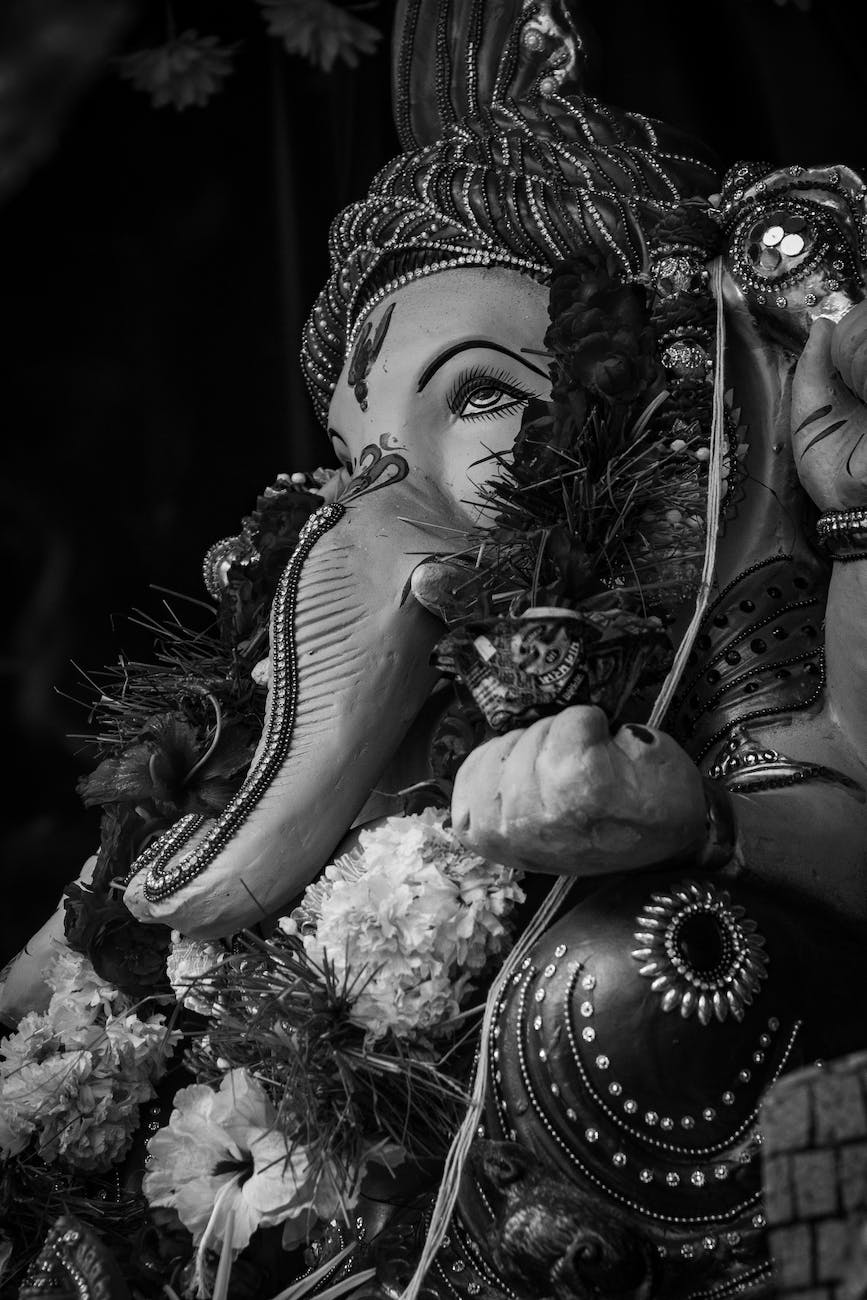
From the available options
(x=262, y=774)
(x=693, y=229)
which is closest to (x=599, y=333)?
(x=693, y=229)

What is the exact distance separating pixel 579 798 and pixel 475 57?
123 centimetres

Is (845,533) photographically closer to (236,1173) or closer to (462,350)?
(462,350)

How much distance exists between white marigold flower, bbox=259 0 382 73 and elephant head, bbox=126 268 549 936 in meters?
0.86

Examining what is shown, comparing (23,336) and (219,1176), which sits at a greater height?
(23,336)

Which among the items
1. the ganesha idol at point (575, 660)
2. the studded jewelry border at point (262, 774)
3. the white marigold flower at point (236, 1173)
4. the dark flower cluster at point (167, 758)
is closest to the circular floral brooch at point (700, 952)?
the ganesha idol at point (575, 660)

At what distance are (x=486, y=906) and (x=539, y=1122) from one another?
→ 0.75 feet

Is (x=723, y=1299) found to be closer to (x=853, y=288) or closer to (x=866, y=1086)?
(x=866, y=1086)

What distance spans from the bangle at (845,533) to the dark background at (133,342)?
1.26 metres

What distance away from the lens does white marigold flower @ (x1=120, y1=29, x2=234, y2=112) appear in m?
2.41

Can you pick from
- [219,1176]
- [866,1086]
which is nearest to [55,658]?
[219,1176]

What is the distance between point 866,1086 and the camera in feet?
2.72

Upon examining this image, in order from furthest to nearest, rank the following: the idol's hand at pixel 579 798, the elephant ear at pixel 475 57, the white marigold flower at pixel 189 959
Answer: the elephant ear at pixel 475 57 < the white marigold flower at pixel 189 959 < the idol's hand at pixel 579 798

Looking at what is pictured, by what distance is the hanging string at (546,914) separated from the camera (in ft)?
4.07

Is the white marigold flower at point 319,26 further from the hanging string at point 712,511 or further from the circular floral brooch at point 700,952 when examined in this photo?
the circular floral brooch at point 700,952
